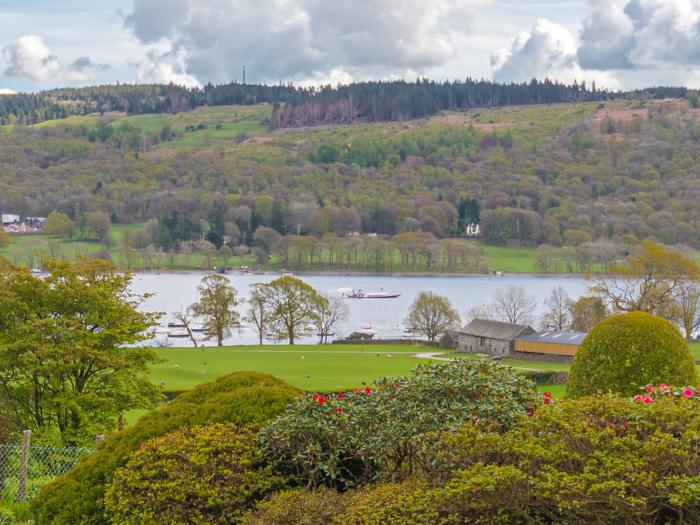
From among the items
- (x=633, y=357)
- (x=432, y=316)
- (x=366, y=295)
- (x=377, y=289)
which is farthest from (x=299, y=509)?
(x=377, y=289)

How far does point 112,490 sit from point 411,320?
5996 cm

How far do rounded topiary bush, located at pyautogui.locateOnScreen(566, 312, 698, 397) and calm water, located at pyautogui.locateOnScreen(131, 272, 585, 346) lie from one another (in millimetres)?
63701

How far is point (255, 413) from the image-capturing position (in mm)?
11273

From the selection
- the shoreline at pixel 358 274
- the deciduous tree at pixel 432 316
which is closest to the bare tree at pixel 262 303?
the deciduous tree at pixel 432 316

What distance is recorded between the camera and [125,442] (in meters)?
11.3

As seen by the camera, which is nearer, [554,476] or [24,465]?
[554,476]

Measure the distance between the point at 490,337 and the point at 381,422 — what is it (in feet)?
170

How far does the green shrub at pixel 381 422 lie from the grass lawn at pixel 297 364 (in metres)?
26.0

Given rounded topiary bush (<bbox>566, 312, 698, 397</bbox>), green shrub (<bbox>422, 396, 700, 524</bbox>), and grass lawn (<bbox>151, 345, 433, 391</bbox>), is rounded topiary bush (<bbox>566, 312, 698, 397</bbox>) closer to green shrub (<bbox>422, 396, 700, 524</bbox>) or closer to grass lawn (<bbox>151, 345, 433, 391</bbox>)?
green shrub (<bbox>422, 396, 700, 524</bbox>)

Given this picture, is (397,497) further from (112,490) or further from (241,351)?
(241,351)

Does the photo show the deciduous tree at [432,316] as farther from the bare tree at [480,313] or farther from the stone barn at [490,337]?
the bare tree at [480,313]

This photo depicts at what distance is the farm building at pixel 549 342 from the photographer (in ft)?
183

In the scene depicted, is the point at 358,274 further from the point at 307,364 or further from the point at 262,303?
the point at 307,364

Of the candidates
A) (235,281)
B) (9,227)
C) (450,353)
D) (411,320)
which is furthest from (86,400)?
(9,227)
